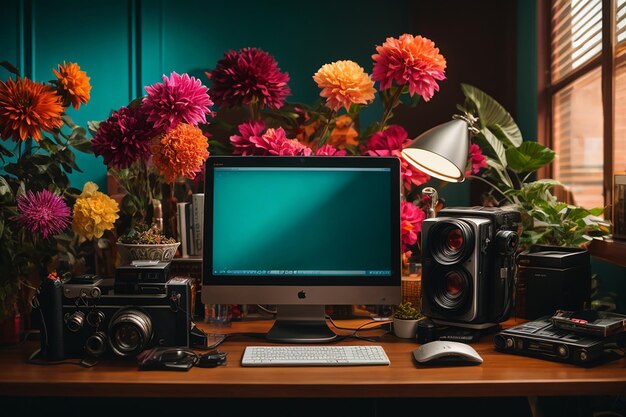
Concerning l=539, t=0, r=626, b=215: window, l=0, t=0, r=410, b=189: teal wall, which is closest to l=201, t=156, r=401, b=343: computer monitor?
l=539, t=0, r=626, b=215: window

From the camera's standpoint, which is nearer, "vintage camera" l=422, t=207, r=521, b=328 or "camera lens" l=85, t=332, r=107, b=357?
"camera lens" l=85, t=332, r=107, b=357

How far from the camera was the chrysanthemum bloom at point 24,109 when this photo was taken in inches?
62.2

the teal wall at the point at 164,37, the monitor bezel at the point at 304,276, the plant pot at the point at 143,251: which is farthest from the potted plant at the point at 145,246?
the teal wall at the point at 164,37

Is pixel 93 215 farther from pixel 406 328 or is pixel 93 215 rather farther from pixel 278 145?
pixel 406 328

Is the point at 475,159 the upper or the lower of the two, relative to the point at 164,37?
lower

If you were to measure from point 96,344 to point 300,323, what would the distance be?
529 mm

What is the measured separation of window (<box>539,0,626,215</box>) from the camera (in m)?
2.02

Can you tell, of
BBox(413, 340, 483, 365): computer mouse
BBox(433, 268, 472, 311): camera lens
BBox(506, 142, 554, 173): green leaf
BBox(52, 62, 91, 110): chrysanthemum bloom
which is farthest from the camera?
BBox(506, 142, 554, 173): green leaf

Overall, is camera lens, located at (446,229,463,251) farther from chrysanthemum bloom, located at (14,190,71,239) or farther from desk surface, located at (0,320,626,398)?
chrysanthemum bloom, located at (14,190,71,239)

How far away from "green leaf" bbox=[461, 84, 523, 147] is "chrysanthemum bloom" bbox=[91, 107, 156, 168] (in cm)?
142

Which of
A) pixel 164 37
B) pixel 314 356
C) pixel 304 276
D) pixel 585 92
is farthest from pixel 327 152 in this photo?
pixel 164 37

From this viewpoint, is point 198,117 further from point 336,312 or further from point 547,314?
point 547,314

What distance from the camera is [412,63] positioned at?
1.80 meters

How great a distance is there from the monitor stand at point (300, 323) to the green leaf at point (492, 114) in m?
1.22
